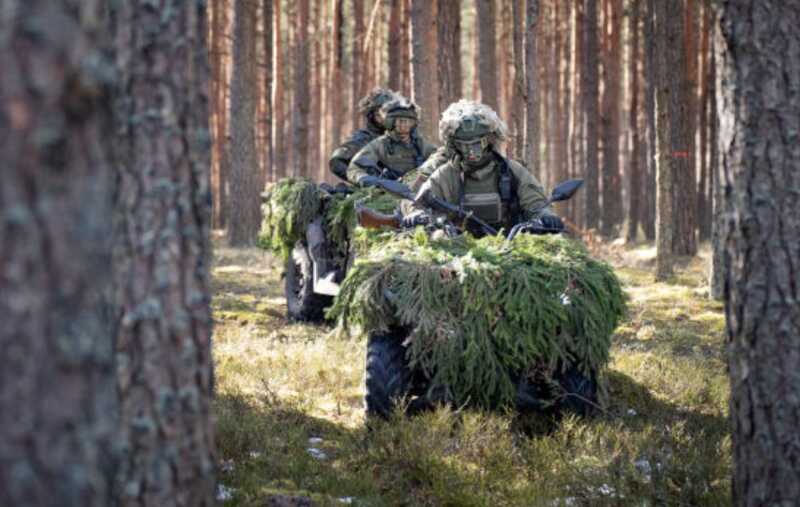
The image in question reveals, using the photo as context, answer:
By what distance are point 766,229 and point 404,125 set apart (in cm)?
720

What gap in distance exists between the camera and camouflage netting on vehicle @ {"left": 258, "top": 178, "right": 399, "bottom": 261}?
9.38m

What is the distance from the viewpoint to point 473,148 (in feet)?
24.0

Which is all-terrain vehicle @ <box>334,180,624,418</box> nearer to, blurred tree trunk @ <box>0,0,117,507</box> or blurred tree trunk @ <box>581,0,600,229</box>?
blurred tree trunk @ <box>0,0,117,507</box>

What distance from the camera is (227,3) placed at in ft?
79.8

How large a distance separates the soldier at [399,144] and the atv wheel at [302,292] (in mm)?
1088

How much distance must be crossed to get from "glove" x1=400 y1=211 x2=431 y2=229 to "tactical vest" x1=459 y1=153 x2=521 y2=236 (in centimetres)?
61

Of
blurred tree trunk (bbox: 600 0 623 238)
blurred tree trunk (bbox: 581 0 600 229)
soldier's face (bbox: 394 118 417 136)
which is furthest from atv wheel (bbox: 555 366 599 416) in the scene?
blurred tree trunk (bbox: 600 0 623 238)

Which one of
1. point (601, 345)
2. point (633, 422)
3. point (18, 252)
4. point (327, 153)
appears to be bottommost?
point (633, 422)

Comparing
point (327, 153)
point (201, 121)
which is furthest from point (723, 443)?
point (327, 153)

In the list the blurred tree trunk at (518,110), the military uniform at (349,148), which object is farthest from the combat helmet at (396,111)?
the blurred tree trunk at (518,110)

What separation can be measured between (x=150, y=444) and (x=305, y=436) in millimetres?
2668

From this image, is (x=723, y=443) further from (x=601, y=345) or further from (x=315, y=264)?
(x=315, y=264)

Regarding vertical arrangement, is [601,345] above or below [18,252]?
below

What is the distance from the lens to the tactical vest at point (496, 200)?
754 cm
